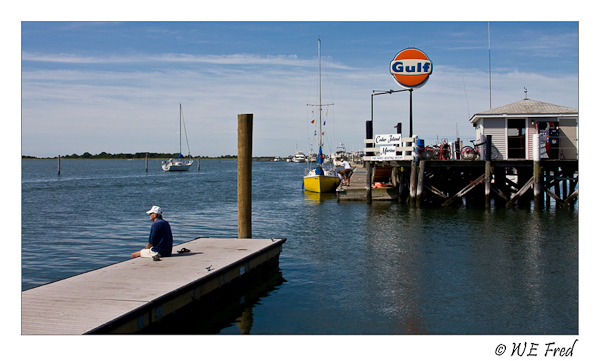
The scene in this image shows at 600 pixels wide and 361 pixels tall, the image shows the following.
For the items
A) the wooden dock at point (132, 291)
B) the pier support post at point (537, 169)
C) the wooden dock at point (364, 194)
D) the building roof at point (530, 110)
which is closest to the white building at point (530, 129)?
the building roof at point (530, 110)

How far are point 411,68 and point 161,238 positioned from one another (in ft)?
70.4

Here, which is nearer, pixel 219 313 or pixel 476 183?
pixel 219 313

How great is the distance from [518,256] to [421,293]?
536cm

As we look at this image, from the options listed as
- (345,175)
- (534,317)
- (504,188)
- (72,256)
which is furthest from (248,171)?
(345,175)

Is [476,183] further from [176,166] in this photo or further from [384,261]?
[176,166]

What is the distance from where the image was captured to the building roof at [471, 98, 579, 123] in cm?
2752

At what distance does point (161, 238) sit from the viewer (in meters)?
11.9

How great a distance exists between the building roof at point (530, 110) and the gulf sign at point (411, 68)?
3.62 m

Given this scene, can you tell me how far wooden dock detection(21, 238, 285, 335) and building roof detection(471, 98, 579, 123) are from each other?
64.1 feet

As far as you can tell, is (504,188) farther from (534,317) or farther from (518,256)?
(534,317)

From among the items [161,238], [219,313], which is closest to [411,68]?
[161,238]

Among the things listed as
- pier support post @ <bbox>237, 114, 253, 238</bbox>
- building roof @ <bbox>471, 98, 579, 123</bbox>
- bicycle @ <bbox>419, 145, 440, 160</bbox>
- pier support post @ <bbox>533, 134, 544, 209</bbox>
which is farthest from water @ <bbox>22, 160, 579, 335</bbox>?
building roof @ <bbox>471, 98, 579, 123</bbox>

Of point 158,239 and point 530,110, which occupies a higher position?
A: point 530,110

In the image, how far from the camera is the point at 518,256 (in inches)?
618
